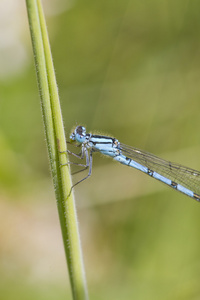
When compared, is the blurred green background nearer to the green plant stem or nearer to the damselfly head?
the damselfly head

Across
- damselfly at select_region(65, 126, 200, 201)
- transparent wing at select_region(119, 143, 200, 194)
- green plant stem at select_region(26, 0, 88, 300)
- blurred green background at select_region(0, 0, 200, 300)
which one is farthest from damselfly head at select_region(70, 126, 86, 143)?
green plant stem at select_region(26, 0, 88, 300)

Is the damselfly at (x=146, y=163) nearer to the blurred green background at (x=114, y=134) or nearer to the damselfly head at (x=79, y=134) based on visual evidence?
the damselfly head at (x=79, y=134)

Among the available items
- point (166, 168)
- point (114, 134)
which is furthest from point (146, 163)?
point (114, 134)

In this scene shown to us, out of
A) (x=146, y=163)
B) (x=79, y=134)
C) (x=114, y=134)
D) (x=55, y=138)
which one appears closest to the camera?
(x=55, y=138)

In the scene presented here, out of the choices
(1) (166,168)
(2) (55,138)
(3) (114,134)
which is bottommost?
(2) (55,138)

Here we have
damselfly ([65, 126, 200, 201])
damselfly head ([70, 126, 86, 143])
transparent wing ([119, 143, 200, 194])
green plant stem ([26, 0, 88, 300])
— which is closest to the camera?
green plant stem ([26, 0, 88, 300])

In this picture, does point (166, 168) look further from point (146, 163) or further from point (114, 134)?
point (114, 134)

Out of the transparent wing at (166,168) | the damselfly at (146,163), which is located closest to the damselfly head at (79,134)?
the damselfly at (146,163)

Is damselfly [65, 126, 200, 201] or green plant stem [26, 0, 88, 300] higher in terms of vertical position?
damselfly [65, 126, 200, 201]
